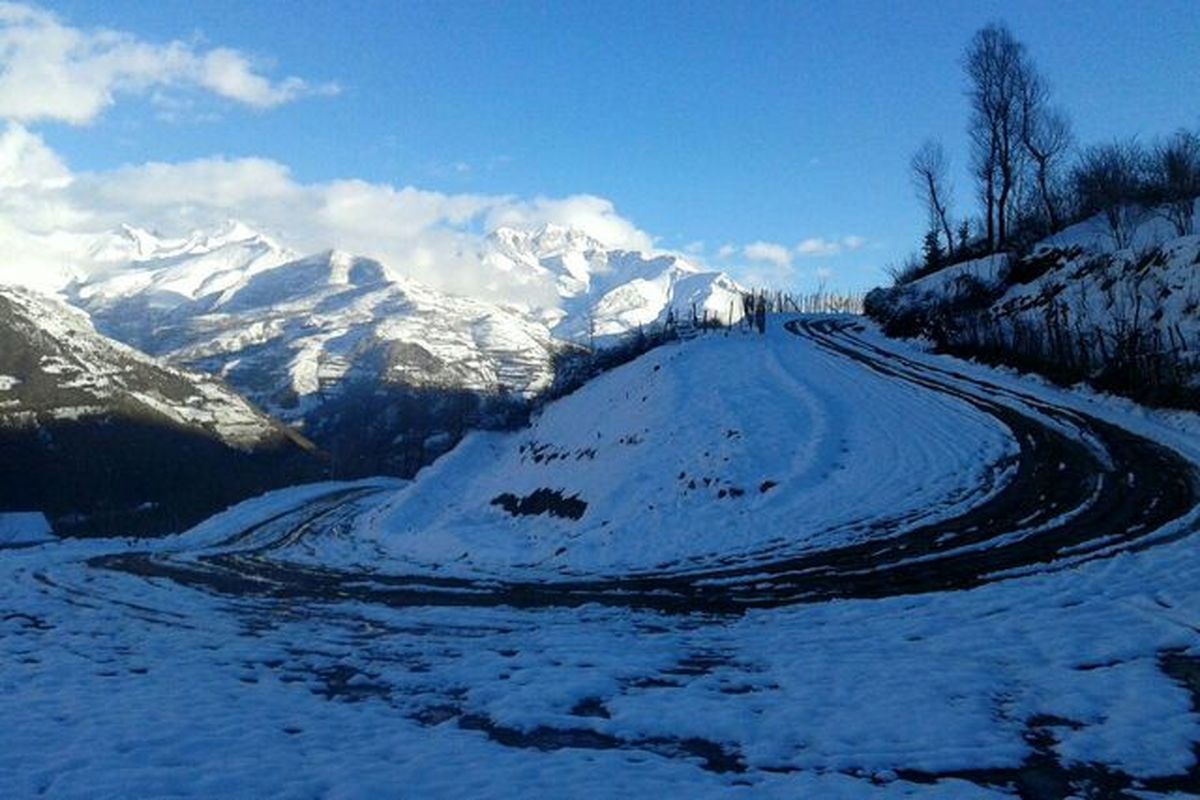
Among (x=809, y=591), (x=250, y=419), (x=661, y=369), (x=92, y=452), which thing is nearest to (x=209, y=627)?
(x=809, y=591)

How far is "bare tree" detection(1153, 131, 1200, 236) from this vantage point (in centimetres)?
4458

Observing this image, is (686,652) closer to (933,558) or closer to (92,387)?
(933,558)

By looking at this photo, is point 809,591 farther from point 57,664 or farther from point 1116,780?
point 57,664

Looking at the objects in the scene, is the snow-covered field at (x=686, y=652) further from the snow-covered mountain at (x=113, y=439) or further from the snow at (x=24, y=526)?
the snow-covered mountain at (x=113, y=439)

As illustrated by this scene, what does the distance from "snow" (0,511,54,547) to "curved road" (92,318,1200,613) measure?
4397 inches

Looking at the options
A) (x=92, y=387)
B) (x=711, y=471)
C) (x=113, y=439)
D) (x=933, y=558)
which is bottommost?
(x=933, y=558)

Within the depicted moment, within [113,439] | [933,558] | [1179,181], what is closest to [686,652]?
[933,558]

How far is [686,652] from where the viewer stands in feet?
37.8

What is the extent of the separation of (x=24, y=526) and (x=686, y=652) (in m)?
137

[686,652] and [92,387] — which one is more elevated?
[92,387]

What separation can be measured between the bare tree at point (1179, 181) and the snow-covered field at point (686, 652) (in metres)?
23.7

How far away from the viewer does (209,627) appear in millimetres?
14383

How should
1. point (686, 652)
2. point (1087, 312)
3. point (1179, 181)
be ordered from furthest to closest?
point (1179, 181)
point (1087, 312)
point (686, 652)

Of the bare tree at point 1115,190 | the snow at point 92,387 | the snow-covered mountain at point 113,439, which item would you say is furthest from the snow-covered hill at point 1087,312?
the snow at point 92,387
